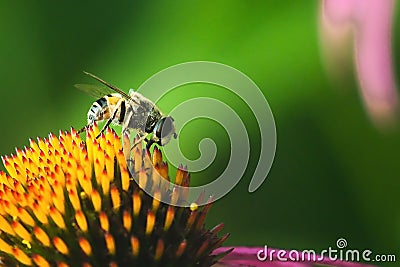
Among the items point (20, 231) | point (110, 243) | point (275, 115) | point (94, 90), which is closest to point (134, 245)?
point (110, 243)

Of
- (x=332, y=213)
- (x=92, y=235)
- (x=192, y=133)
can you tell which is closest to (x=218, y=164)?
(x=192, y=133)

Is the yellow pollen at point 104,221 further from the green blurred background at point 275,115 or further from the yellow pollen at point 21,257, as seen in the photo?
the green blurred background at point 275,115

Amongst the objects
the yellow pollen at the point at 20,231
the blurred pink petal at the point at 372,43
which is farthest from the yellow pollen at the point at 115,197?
the blurred pink petal at the point at 372,43

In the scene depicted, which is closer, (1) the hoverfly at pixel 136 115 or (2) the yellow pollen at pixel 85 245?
(2) the yellow pollen at pixel 85 245

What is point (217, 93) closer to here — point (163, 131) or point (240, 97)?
point (240, 97)

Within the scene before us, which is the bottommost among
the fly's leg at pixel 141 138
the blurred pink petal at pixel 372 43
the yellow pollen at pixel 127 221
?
the yellow pollen at pixel 127 221

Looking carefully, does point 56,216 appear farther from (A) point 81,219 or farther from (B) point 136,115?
(B) point 136,115
